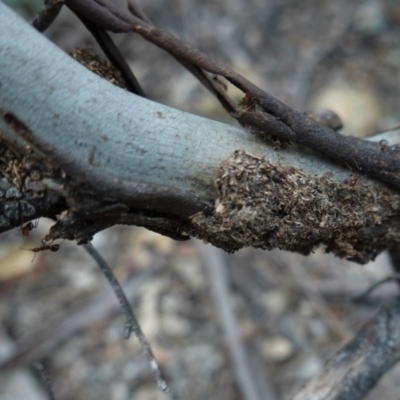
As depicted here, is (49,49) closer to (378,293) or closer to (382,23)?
(378,293)

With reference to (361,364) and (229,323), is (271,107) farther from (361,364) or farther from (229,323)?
(229,323)

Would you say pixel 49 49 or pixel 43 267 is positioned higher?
pixel 43 267

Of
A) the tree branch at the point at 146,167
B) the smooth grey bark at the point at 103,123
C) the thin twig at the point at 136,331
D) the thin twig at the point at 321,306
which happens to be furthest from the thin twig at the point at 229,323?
the smooth grey bark at the point at 103,123

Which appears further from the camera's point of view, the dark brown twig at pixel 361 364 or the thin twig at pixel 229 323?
the thin twig at pixel 229 323

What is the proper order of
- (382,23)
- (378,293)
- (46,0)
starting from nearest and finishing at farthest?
1. (46,0)
2. (378,293)
3. (382,23)

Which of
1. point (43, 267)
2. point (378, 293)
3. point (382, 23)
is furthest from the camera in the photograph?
point (382, 23)

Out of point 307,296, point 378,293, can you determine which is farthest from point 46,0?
point 307,296

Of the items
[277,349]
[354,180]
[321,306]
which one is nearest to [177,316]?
[277,349]

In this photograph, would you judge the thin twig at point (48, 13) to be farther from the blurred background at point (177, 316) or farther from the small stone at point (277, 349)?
the small stone at point (277, 349)

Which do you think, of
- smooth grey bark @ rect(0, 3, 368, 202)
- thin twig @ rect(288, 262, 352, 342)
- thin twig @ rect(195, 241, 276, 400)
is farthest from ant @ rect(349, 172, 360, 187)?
thin twig @ rect(288, 262, 352, 342)
